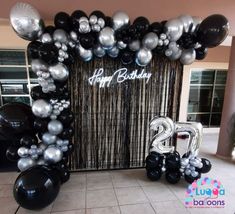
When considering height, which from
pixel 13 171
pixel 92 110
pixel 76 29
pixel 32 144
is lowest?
pixel 13 171

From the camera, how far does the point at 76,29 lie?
284 centimetres

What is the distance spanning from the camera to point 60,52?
2.81 metres

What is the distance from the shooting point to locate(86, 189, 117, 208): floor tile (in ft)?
9.30

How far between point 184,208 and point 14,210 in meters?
2.50

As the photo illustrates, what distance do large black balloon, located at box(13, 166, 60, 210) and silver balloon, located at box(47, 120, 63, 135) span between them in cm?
59

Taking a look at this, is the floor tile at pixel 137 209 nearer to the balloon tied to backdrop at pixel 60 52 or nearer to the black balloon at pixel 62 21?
the balloon tied to backdrop at pixel 60 52

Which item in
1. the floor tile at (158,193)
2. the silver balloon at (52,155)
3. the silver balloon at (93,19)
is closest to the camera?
the silver balloon at (93,19)

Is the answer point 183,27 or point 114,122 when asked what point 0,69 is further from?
point 183,27

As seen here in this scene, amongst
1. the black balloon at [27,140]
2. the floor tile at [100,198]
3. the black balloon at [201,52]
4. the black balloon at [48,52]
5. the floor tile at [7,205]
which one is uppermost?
the black balloon at [201,52]

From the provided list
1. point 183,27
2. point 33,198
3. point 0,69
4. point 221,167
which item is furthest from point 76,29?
point 221,167

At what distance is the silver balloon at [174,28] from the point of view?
9.78 feet

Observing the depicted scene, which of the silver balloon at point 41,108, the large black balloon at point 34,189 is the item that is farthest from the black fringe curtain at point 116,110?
the large black balloon at point 34,189

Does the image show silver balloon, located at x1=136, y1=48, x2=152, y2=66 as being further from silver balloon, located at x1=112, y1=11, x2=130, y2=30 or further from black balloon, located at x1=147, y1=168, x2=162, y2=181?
black balloon, located at x1=147, y1=168, x2=162, y2=181

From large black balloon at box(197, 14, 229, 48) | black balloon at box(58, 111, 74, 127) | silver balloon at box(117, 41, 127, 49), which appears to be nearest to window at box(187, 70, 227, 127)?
large black balloon at box(197, 14, 229, 48)
